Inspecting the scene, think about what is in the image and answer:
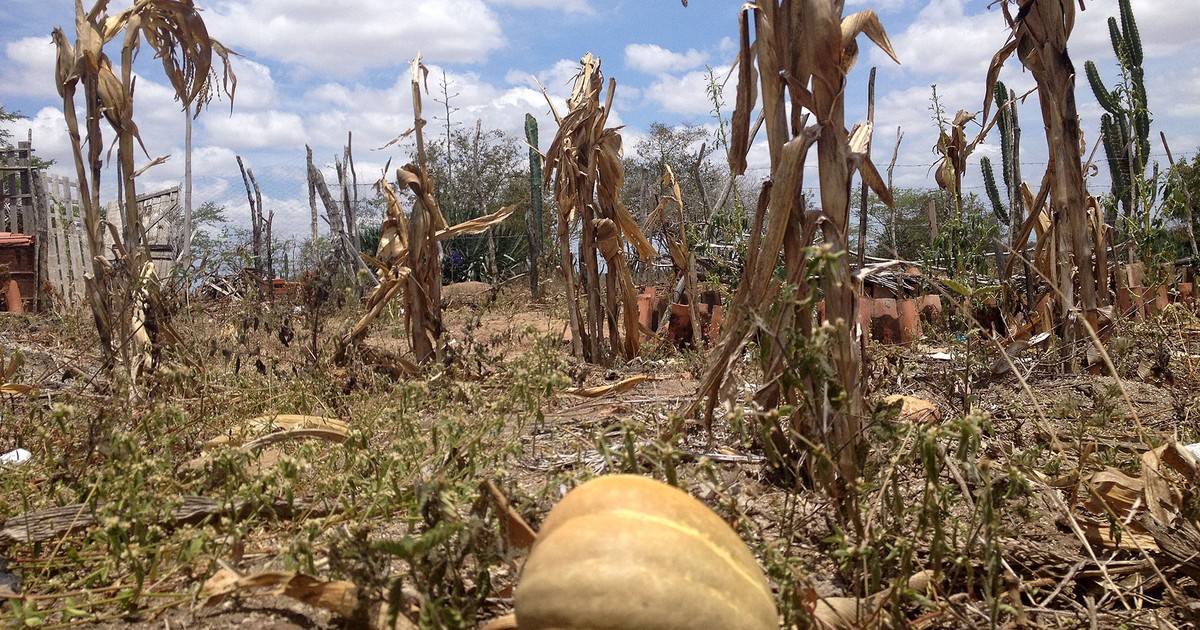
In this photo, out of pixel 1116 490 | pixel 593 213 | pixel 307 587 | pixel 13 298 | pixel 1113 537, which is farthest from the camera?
pixel 13 298

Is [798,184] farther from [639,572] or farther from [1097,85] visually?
[1097,85]

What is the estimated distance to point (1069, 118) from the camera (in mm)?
4770

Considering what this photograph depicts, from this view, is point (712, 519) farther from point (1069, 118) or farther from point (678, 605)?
point (1069, 118)

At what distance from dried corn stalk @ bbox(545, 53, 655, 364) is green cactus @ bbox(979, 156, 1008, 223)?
11.9 metres

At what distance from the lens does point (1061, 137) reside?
4793 millimetres

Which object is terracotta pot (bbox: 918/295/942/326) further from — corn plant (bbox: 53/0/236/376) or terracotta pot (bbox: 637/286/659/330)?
corn plant (bbox: 53/0/236/376)

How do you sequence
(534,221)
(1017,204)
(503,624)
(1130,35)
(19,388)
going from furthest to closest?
(534,221) < (1130,35) < (1017,204) < (19,388) < (503,624)

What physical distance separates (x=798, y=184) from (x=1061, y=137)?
9.80 feet

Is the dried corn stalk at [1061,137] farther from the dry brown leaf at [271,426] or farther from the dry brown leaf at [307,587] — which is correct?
the dry brown leaf at [307,587]

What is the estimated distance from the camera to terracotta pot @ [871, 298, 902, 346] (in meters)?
6.87

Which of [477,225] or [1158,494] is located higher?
Answer: [477,225]

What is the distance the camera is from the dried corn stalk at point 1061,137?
471 cm

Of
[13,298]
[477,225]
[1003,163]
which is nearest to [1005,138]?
[1003,163]

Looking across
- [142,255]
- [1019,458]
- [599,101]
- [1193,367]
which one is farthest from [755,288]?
[599,101]
